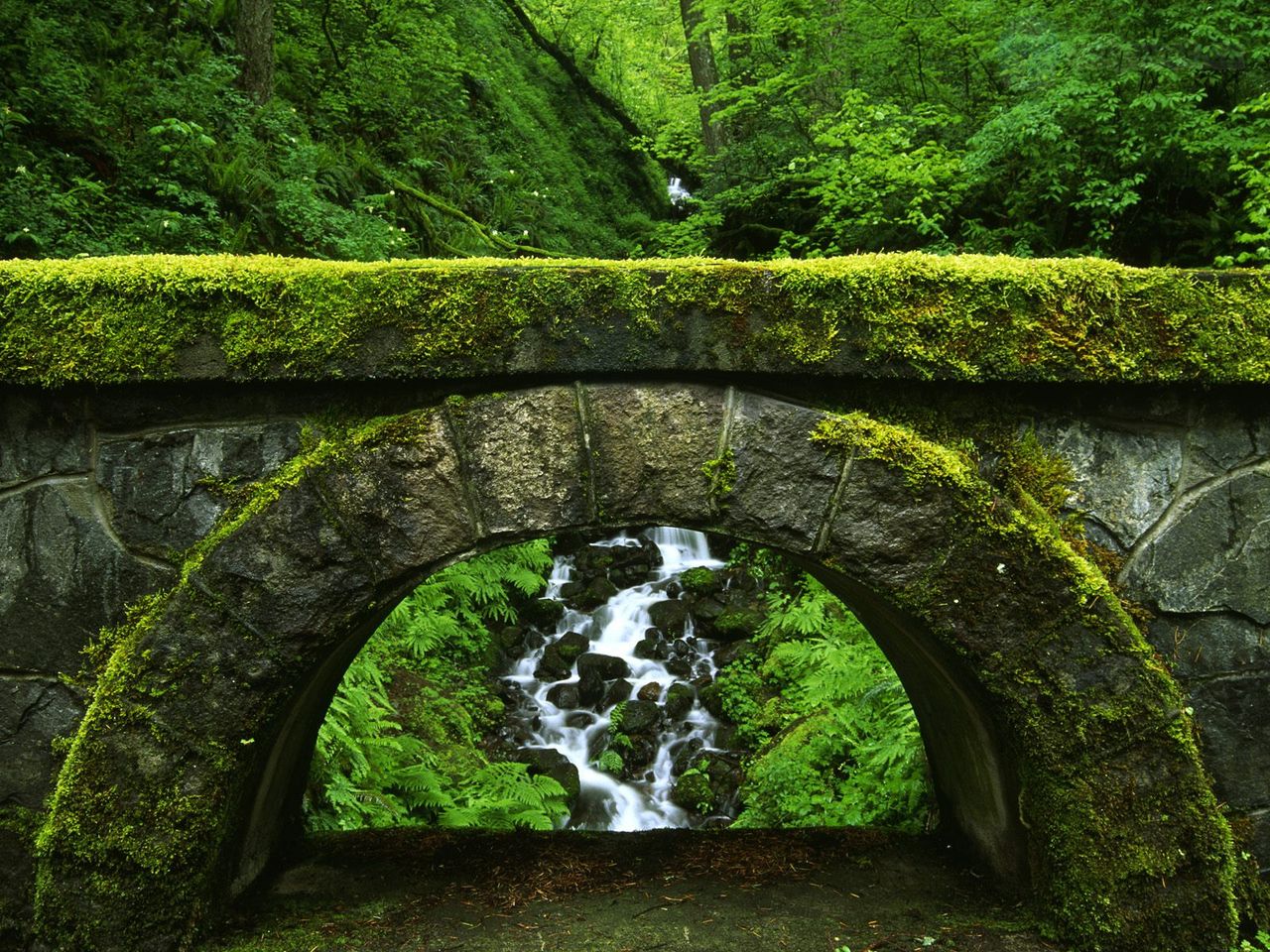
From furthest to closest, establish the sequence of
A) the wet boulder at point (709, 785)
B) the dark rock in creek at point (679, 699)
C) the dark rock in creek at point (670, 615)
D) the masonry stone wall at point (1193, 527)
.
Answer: the dark rock in creek at point (670, 615) → the dark rock in creek at point (679, 699) → the wet boulder at point (709, 785) → the masonry stone wall at point (1193, 527)

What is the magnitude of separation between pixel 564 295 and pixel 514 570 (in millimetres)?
7399

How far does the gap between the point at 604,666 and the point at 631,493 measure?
6833 millimetres

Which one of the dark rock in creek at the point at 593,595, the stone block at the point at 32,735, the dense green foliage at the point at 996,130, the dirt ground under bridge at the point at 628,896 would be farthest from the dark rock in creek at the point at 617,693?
the stone block at the point at 32,735

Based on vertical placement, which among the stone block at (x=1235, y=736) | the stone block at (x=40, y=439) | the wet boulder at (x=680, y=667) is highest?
the stone block at (x=40, y=439)

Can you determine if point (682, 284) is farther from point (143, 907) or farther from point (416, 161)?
point (416, 161)

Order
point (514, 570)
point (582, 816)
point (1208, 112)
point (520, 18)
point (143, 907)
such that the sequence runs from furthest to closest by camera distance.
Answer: point (520, 18) < point (514, 570) < point (582, 816) < point (1208, 112) < point (143, 907)

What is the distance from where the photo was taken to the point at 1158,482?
2.87m

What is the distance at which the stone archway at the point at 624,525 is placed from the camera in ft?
8.68

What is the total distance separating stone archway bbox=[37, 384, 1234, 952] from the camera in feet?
8.68

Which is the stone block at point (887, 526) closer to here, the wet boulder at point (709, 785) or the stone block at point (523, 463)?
the stone block at point (523, 463)

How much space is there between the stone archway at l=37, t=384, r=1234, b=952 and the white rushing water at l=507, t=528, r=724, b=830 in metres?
4.86

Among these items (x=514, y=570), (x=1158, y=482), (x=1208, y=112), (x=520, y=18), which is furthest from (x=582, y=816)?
(x=520, y=18)

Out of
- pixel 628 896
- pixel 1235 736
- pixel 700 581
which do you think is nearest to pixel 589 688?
pixel 700 581

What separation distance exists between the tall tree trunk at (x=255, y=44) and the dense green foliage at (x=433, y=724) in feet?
18.0
